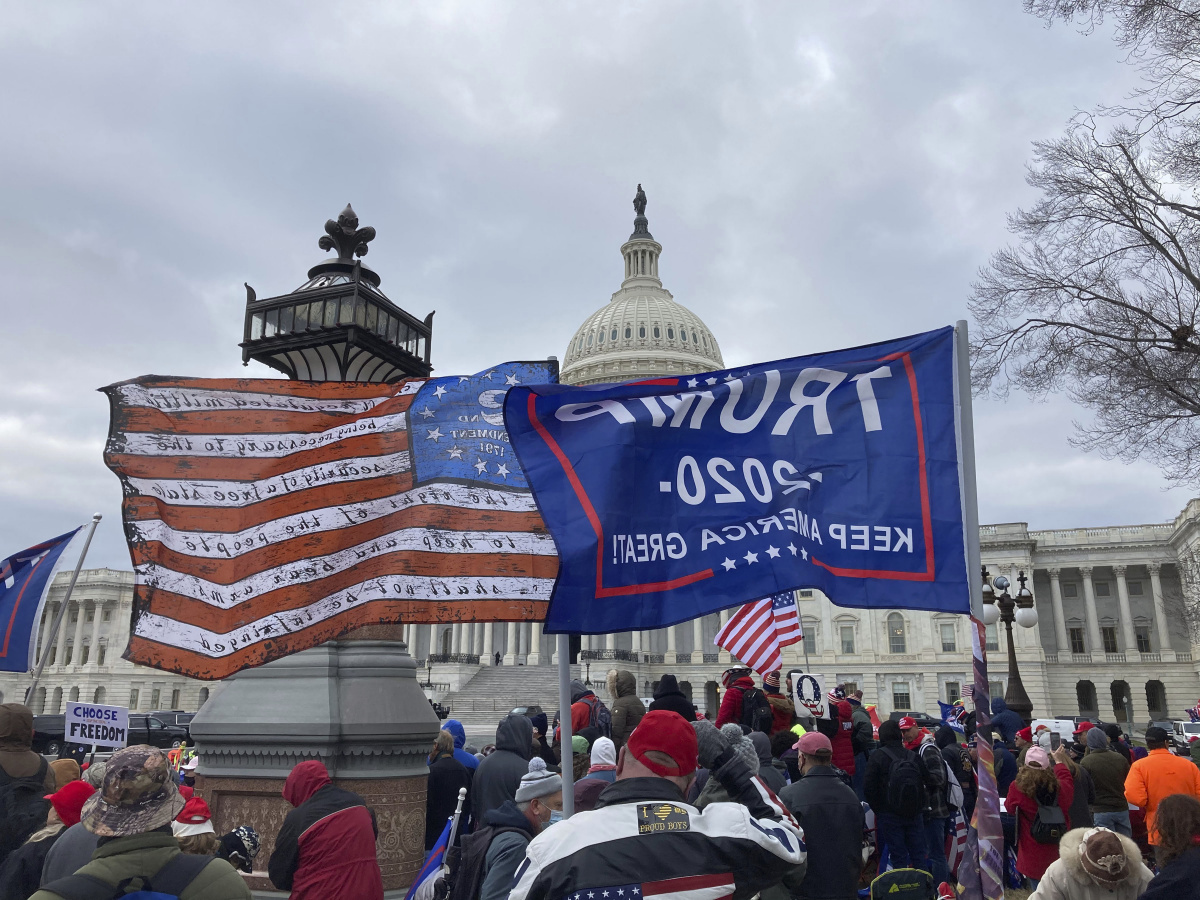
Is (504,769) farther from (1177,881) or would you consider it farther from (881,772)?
(1177,881)

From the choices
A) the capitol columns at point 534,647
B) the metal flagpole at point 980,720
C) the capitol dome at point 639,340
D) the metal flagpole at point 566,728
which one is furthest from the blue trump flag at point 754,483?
the capitol dome at point 639,340

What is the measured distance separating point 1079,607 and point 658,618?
8602 centimetres

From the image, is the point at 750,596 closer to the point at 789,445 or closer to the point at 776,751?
the point at 789,445

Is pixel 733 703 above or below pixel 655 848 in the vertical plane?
above

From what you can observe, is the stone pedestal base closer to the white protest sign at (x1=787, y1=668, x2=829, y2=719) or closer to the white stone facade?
the white protest sign at (x1=787, y1=668, x2=829, y2=719)

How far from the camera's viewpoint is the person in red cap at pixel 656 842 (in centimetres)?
302

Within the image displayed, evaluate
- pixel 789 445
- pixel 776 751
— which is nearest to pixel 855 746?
pixel 776 751

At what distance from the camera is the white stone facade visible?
3563 inches

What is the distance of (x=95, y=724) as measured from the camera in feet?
33.8

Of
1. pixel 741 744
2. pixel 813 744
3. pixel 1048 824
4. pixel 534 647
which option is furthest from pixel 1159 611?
pixel 741 744

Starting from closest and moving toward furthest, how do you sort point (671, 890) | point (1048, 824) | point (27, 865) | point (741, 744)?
point (671, 890) < point (27, 865) < point (741, 744) < point (1048, 824)

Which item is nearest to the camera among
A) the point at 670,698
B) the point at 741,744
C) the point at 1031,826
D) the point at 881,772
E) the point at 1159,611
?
the point at 741,744

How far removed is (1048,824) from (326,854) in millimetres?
6394

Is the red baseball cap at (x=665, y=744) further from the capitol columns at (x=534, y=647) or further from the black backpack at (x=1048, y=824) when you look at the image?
the capitol columns at (x=534, y=647)
